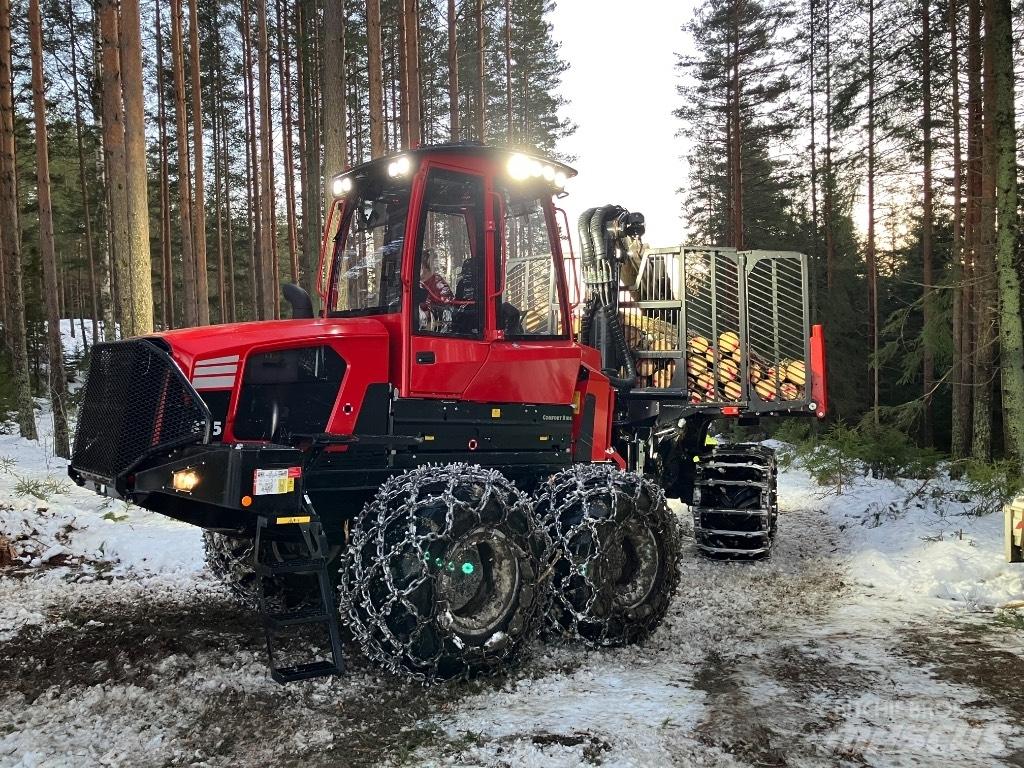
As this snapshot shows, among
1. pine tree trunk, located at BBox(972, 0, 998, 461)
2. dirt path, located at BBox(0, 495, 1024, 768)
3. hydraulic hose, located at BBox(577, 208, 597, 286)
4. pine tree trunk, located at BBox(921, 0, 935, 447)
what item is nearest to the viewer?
dirt path, located at BBox(0, 495, 1024, 768)

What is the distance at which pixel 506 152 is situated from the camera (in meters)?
5.41

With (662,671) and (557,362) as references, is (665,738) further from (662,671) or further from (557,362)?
(557,362)

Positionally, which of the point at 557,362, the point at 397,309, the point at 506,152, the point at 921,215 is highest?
the point at 921,215

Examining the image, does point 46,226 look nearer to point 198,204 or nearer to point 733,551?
point 198,204

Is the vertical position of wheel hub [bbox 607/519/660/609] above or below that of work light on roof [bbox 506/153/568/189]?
below

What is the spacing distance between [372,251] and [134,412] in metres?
1.90

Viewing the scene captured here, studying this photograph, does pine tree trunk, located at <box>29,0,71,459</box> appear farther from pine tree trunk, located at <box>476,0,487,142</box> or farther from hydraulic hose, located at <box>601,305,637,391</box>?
Answer: hydraulic hose, located at <box>601,305,637,391</box>

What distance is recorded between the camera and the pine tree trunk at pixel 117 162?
9758mm

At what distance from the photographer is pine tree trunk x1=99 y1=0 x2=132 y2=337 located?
9758 millimetres

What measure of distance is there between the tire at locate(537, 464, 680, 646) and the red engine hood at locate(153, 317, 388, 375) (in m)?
1.78

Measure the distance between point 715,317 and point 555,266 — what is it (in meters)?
3.06

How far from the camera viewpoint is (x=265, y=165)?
23.5 m

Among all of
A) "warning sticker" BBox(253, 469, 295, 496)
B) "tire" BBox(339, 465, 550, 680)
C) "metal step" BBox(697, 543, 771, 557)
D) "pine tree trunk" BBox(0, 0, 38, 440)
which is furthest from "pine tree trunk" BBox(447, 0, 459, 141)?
"warning sticker" BBox(253, 469, 295, 496)

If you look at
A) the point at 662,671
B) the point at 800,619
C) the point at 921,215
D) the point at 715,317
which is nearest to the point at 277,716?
the point at 662,671
